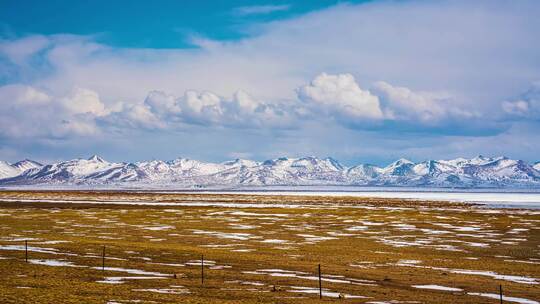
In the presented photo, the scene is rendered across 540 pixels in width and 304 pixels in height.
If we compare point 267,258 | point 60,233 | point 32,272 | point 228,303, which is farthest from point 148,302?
point 60,233

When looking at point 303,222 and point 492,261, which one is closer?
point 492,261

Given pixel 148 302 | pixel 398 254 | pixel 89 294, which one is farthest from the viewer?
pixel 398 254

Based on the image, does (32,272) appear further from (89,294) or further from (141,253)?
(141,253)

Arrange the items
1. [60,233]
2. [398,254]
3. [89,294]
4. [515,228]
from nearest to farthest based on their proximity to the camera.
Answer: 1. [89,294]
2. [398,254]
3. [60,233]
4. [515,228]

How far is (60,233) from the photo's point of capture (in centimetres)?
5416

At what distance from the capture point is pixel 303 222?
73625mm

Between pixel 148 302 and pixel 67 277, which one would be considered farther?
pixel 67 277

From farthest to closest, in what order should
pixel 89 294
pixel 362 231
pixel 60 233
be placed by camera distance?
pixel 362 231
pixel 60 233
pixel 89 294

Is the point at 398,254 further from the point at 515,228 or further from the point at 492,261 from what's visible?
the point at 515,228

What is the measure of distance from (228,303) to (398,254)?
2184cm

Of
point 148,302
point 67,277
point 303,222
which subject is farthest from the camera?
point 303,222

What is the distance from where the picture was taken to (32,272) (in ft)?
95.2

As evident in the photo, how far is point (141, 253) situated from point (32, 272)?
10.6m

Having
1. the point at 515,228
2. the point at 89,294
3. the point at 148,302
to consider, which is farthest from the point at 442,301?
the point at 515,228
